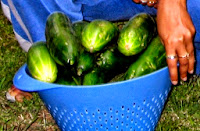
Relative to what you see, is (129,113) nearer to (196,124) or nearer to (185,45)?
(185,45)

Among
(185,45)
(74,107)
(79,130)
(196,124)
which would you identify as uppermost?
(185,45)

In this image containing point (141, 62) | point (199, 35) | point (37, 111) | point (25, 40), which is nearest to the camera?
point (141, 62)

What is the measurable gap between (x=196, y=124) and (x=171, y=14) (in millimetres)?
591

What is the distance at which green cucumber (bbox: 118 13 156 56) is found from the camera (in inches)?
64.2

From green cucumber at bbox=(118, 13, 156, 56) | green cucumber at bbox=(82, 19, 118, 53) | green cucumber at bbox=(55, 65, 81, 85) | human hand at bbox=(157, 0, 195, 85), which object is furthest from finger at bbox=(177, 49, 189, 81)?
green cucumber at bbox=(55, 65, 81, 85)

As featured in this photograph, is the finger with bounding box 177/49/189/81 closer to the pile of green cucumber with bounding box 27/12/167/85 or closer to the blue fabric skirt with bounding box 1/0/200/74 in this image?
the pile of green cucumber with bounding box 27/12/167/85

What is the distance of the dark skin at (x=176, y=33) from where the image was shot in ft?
5.04

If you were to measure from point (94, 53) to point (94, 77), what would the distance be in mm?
95

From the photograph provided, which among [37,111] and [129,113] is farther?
[37,111]

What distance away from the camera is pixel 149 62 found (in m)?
1.65

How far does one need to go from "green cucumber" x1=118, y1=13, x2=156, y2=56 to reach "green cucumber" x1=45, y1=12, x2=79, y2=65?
17 centimetres

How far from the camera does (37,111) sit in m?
2.10

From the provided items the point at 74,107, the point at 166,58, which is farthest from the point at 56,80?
the point at 166,58

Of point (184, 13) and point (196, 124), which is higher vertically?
point (184, 13)
